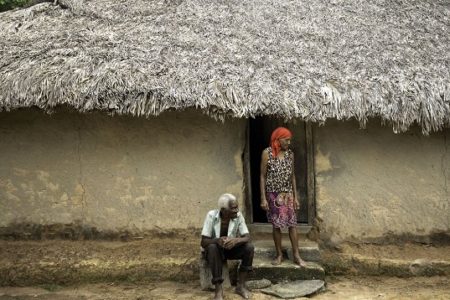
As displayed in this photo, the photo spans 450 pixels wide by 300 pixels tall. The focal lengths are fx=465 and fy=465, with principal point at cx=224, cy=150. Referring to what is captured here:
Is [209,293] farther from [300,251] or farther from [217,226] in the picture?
[300,251]

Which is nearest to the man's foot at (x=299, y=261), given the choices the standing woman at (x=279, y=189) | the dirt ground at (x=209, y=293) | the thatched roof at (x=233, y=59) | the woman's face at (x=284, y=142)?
the standing woman at (x=279, y=189)

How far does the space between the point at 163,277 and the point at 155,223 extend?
25.2 inches

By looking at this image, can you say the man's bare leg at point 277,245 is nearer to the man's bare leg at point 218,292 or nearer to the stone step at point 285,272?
the stone step at point 285,272

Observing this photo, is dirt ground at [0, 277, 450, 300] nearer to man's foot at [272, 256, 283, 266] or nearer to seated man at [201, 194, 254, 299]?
seated man at [201, 194, 254, 299]

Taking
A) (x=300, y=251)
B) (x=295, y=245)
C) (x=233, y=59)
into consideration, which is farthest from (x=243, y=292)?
(x=233, y=59)

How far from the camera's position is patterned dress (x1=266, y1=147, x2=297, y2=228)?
4727 millimetres

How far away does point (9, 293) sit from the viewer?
15.2ft

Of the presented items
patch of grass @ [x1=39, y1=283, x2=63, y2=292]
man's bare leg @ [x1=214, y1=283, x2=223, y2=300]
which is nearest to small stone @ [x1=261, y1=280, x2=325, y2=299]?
man's bare leg @ [x1=214, y1=283, x2=223, y2=300]

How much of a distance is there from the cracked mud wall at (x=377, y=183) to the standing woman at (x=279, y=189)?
62cm

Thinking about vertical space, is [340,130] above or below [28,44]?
below

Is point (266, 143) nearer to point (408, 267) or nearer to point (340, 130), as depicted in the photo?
point (340, 130)

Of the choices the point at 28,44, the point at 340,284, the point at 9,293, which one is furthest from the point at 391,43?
the point at 9,293

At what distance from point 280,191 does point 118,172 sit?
6.13ft

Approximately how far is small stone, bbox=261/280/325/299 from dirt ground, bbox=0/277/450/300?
0.07 m
